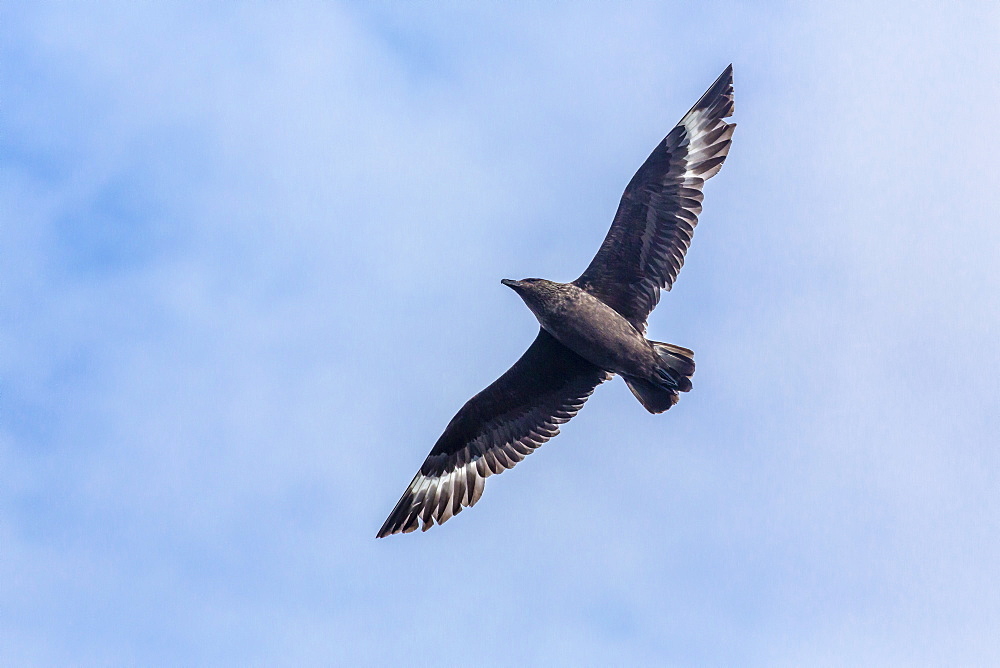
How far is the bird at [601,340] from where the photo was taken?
11328 millimetres

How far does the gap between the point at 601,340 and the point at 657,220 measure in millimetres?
1432

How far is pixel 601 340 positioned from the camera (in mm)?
11234

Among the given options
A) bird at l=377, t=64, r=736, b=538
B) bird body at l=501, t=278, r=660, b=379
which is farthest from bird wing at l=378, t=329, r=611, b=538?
bird body at l=501, t=278, r=660, b=379

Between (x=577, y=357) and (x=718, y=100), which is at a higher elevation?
(x=718, y=100)

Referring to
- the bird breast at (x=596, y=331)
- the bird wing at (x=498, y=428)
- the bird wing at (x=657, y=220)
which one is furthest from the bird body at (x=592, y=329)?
the bird wing at (x=498, y=428)

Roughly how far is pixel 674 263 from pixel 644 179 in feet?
3.05

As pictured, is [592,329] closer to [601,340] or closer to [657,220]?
[601,340]

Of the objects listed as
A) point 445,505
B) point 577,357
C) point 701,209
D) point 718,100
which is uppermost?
point 718,100

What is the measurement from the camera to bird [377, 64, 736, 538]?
1133 centimetres

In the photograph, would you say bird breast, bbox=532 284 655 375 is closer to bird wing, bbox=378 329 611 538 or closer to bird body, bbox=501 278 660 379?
bird body, bbox=501 278 660 379

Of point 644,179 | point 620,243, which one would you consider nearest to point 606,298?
point 620,243

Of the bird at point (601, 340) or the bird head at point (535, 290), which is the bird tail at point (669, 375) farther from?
the bird head at point (535, 290)

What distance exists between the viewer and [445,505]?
40.5 feet

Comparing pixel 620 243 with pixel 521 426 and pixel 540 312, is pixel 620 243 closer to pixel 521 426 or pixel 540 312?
pixel 540 312
